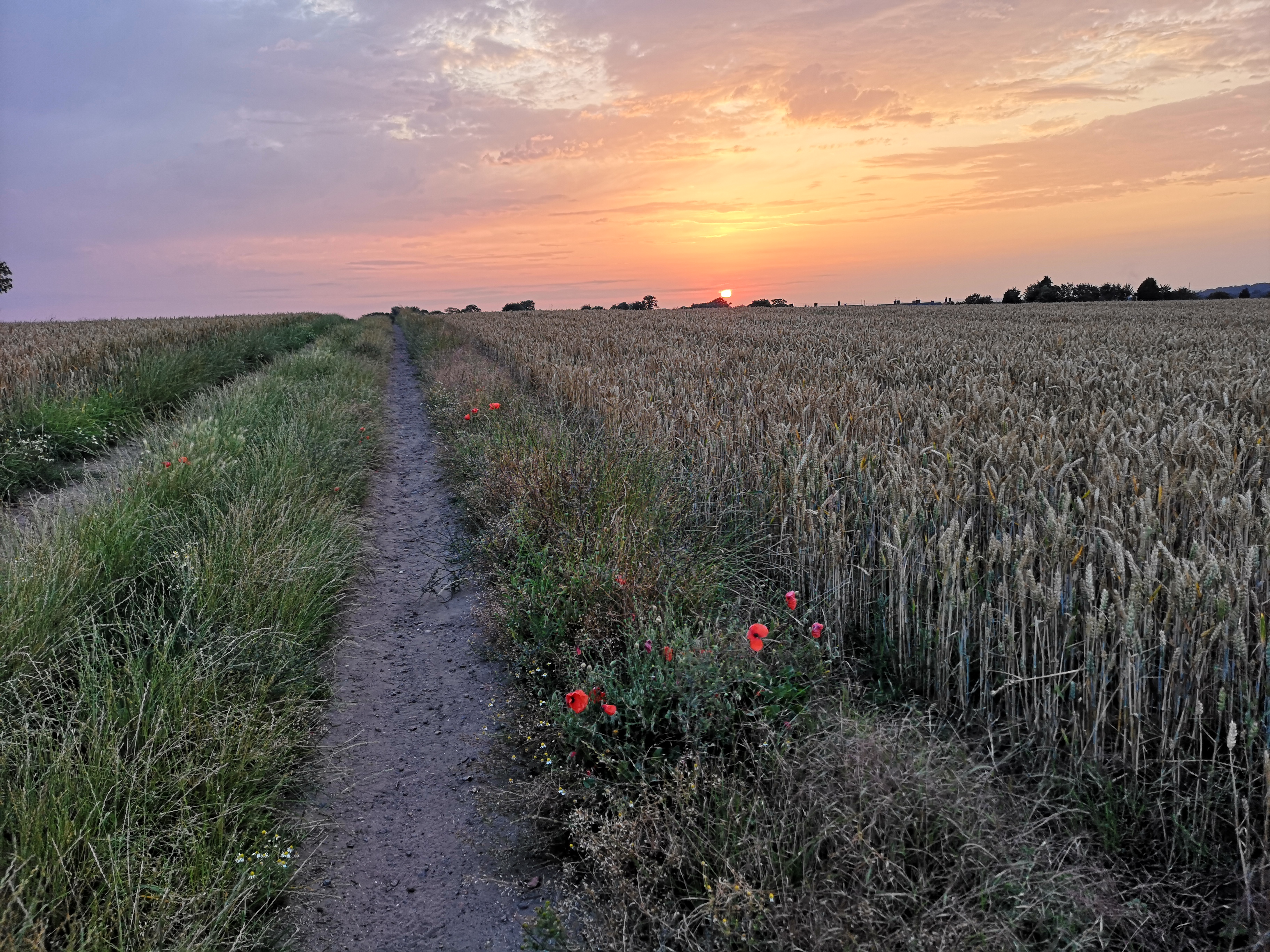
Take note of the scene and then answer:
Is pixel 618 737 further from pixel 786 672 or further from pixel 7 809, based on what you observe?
pixel 7 809

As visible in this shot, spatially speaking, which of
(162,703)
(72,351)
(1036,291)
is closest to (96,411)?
(72,351)

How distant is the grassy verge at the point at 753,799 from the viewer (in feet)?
6.40

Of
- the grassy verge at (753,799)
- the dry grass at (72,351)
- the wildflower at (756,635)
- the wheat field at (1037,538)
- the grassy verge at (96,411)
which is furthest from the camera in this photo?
the dry grass at (72,351)

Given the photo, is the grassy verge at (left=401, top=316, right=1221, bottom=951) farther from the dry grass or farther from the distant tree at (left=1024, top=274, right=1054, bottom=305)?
the distant tree at (left=1024, top=274, right=1054, bottom=305)

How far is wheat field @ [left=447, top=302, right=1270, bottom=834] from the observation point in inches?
95.7

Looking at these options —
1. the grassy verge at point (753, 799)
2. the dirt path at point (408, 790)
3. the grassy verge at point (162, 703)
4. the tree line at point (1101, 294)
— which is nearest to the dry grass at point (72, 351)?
the grassy verge at point (162, 703)

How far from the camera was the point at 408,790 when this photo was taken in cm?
292

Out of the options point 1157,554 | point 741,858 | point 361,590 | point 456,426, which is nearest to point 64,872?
point 741,858

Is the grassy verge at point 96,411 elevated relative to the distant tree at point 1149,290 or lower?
lower

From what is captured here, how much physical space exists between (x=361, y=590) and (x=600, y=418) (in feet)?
10.5

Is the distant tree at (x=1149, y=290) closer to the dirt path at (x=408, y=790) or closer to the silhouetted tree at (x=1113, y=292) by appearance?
the silhouetted tree at (x=1113, y=292)

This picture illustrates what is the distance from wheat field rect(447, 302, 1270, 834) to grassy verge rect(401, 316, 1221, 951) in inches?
11.6

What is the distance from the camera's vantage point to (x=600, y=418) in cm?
741

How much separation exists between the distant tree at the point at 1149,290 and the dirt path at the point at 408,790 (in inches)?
2217
